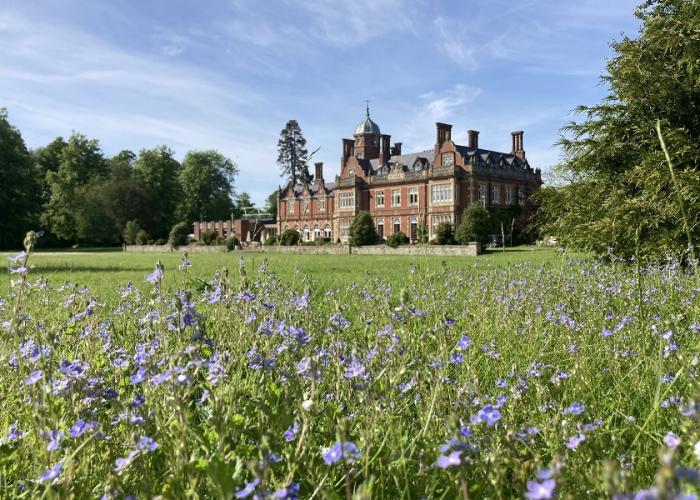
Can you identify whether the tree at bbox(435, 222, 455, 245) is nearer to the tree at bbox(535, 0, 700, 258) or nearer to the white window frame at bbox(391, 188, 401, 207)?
the white window frame at bbox(391, 188, 401, 207)

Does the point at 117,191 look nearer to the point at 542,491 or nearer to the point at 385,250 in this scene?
the point at 385,250

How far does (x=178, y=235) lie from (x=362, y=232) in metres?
19.9

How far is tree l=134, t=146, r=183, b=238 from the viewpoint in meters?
67.6

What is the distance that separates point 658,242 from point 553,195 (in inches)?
141

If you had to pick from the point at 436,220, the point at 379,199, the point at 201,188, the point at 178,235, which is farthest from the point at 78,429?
the point at 201,188

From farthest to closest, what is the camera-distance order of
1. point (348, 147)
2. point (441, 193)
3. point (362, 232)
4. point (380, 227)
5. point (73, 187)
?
point (73, 187)
point (348, 147)
point (380, 227)
point (441, 193)
point (362, 232)

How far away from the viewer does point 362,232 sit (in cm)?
4222

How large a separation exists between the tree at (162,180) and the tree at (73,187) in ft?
17.1

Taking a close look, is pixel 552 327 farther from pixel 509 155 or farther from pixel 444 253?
pixel 509 155

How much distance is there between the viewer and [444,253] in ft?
92.0

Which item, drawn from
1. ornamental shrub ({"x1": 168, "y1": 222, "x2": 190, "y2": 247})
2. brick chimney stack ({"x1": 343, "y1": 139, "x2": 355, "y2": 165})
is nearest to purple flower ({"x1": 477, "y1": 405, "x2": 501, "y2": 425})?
ornamental shrub ({"x1": 168, "y1": 222, "x2": 190, "y2": 247})

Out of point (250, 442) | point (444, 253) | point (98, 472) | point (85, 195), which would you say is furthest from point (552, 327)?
point (85, 195)

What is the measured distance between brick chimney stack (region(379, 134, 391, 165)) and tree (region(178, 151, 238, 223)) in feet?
81.5

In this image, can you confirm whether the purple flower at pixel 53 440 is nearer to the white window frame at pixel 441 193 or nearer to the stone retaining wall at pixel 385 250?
the stone retaining wall at pixel 385 250
